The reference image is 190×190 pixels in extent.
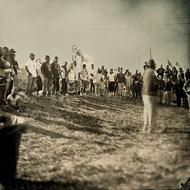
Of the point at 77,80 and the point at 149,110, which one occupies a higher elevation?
the point at 77,80

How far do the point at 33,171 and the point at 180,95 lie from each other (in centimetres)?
111

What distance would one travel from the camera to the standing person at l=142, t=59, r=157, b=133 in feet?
7.81

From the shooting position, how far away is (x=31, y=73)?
2.19 m

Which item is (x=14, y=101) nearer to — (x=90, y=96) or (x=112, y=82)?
(x=90, y=96)

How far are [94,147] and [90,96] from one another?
310mm

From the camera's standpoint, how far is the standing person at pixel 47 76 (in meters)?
2.22

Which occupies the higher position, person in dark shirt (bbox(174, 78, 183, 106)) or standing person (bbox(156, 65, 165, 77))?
standing person (bbox(156, 65, 165, 77))

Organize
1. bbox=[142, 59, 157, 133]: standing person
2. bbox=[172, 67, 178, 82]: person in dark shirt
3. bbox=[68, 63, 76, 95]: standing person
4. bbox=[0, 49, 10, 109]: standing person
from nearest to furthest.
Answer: bbox=[0, 49, 10, 109]: standing person < bbox=[68, 63, 76, 95]: standing person < bbox=[142, 59, 157, 133]: standing person < bbox=[172, 67, 178, 82]: person in dark shirt

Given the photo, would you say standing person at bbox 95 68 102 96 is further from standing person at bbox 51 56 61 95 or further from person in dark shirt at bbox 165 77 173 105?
person in dark shirt at bbox 165 77 173 105

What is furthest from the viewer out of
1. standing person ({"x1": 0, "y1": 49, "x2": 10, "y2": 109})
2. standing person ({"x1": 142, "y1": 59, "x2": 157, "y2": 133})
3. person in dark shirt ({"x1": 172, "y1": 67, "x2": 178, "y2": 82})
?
person in dark shirt ({"x1": 172, "y1": 67, "x2": 178, "y2": 82})

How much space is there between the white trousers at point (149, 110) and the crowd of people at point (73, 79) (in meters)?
0.04

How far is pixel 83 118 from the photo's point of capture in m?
2.28

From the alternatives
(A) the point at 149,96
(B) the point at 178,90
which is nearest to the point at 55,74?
(A) the point at 149,96

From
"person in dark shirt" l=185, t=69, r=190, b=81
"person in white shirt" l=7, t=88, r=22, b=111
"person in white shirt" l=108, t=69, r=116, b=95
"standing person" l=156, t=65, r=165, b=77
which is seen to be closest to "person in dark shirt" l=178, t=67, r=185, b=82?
"person in dark shirt" l=185, t=69, r=190, b=81
